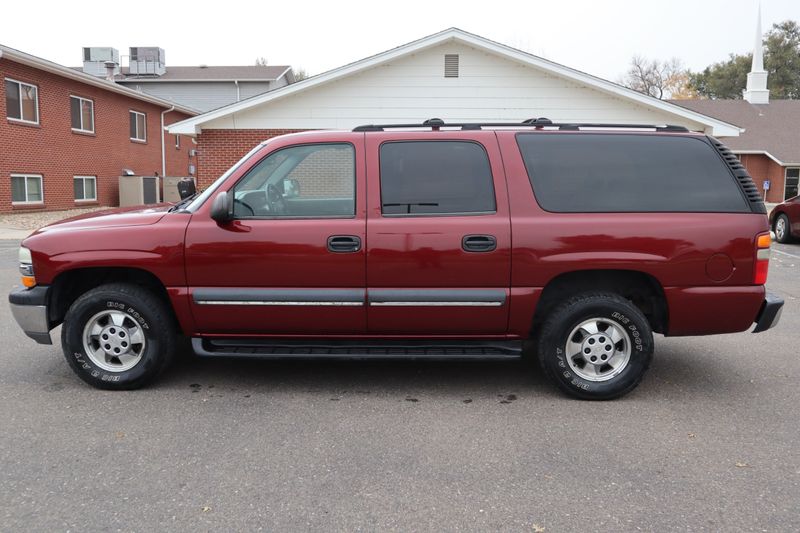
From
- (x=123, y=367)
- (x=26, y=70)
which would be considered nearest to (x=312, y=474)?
(x=123, y=367)

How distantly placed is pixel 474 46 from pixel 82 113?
1497 cm

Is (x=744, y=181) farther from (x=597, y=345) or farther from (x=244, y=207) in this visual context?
(x=244, y=207)

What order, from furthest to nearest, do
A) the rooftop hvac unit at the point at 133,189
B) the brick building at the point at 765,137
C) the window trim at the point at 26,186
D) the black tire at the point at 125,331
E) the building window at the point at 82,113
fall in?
1. the brick building at the point at 765,137
2. the rooftop hvac unit at the point at 133,189
3. the building window at the point at 82,113
4. the window trim at the point at 26,186
5. the black tire at the point at 125,331

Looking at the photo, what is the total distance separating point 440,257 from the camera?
450 centimetres

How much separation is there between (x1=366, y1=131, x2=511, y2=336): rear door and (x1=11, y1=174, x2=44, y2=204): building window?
19.1 metres

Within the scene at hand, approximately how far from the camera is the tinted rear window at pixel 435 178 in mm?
4598

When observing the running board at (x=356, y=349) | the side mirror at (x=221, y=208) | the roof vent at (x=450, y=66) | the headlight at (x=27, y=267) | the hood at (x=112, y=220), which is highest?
the roof vent at (x=450, y=66)

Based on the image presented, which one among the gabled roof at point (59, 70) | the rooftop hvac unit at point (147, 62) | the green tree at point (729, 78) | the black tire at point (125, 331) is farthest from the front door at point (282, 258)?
the green tree at point (729, 78)

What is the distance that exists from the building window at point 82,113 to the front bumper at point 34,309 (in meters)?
20.6

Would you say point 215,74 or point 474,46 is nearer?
point 474,46

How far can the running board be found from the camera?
15.1 feet

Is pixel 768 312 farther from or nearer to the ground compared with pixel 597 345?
farther from the ground

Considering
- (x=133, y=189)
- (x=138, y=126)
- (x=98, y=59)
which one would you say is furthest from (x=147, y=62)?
(x=133, y=189)

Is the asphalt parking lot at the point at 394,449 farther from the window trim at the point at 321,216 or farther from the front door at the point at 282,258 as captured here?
the window trim at the point at 321,216
